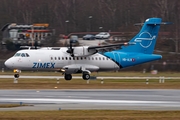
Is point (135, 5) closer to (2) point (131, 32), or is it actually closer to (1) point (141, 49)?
(2) point (131, 32)

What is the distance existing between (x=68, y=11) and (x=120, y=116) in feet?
271

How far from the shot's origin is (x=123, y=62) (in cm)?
4566

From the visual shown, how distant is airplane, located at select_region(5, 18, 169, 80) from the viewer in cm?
4316

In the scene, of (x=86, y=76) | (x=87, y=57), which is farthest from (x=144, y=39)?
(x=86, y=76)

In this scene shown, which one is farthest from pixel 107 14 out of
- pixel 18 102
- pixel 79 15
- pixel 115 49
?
pixel 18 102

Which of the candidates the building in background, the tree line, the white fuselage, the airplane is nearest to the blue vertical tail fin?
the airplane

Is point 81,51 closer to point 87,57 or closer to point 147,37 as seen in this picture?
point 87,57

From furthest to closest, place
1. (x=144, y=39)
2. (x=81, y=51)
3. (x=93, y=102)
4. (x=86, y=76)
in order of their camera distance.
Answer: (x=144, y=39) → (x=81, y=51) → (x=86, y=76) → (x=93, y=102)

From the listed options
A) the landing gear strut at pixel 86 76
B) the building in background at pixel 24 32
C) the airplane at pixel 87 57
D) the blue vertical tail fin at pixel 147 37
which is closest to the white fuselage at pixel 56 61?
the airplane at pixel 87 57

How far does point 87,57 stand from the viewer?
149 feet

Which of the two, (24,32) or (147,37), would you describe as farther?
(24,32)

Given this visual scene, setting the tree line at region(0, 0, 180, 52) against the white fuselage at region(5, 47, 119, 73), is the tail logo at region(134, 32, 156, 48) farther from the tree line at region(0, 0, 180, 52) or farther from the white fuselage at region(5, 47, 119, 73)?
the tree line at region(0, 0, 180, 52)

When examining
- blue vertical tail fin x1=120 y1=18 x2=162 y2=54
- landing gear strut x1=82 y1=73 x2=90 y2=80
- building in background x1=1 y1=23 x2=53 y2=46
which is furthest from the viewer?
building in background x1=1 y1=23 x2=53 y2=46

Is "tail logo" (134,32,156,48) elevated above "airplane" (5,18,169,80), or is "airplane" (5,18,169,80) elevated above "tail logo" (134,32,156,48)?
"tail logo" (134,32,156,48)
